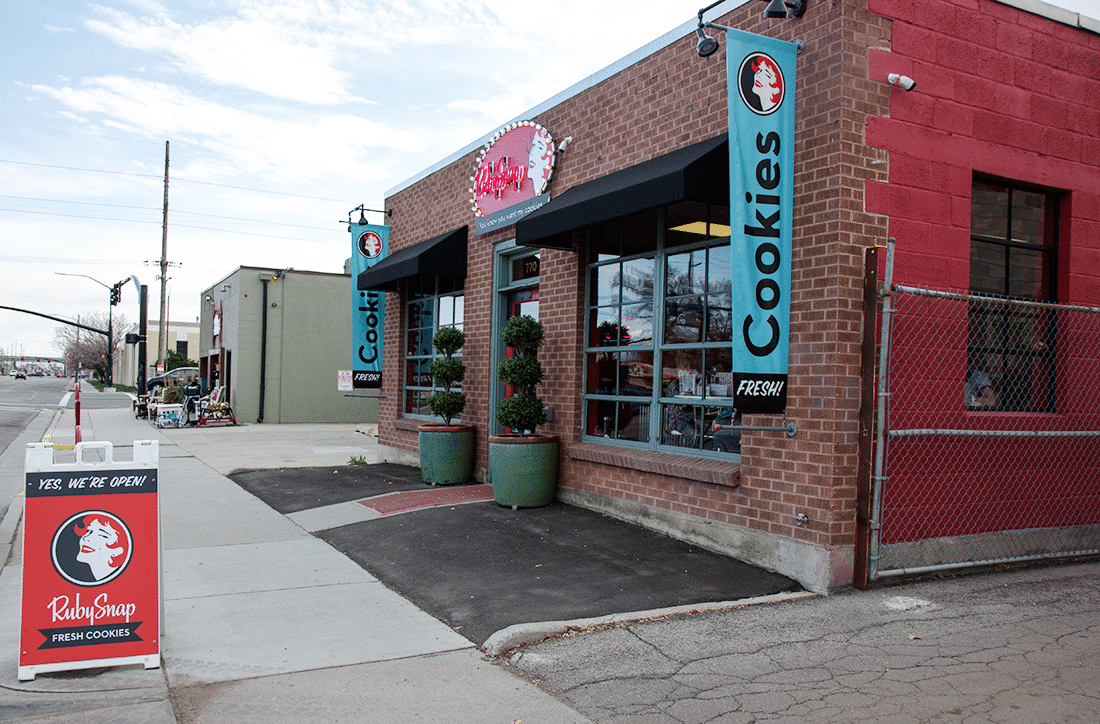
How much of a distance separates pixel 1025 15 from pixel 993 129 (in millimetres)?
1099

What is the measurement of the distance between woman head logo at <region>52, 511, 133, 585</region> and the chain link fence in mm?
4906

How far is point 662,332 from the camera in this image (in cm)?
797

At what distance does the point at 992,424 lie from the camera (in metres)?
6.70

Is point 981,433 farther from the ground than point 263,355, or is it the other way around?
point 263,355

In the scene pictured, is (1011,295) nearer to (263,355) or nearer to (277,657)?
(277,657)

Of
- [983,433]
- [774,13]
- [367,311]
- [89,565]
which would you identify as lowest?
[89,565]

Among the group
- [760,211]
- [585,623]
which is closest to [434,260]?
[760,211]

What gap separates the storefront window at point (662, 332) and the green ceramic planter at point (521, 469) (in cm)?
62

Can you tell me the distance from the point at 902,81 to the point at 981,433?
275cm

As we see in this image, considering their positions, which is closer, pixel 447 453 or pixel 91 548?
pixel 91 548

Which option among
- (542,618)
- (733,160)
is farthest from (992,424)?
(542,618)

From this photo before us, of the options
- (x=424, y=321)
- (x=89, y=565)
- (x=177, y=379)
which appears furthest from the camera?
(x=177, y=379)

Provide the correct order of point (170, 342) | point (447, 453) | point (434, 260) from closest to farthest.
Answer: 1. point (447, 453)
2. point (434, 260)
3. point (170, 342)

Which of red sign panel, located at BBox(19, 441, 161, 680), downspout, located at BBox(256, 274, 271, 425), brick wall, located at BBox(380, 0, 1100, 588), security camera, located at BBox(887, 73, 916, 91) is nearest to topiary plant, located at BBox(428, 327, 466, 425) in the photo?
brick wall, located at BBox(380, 0, 1100, 588)
